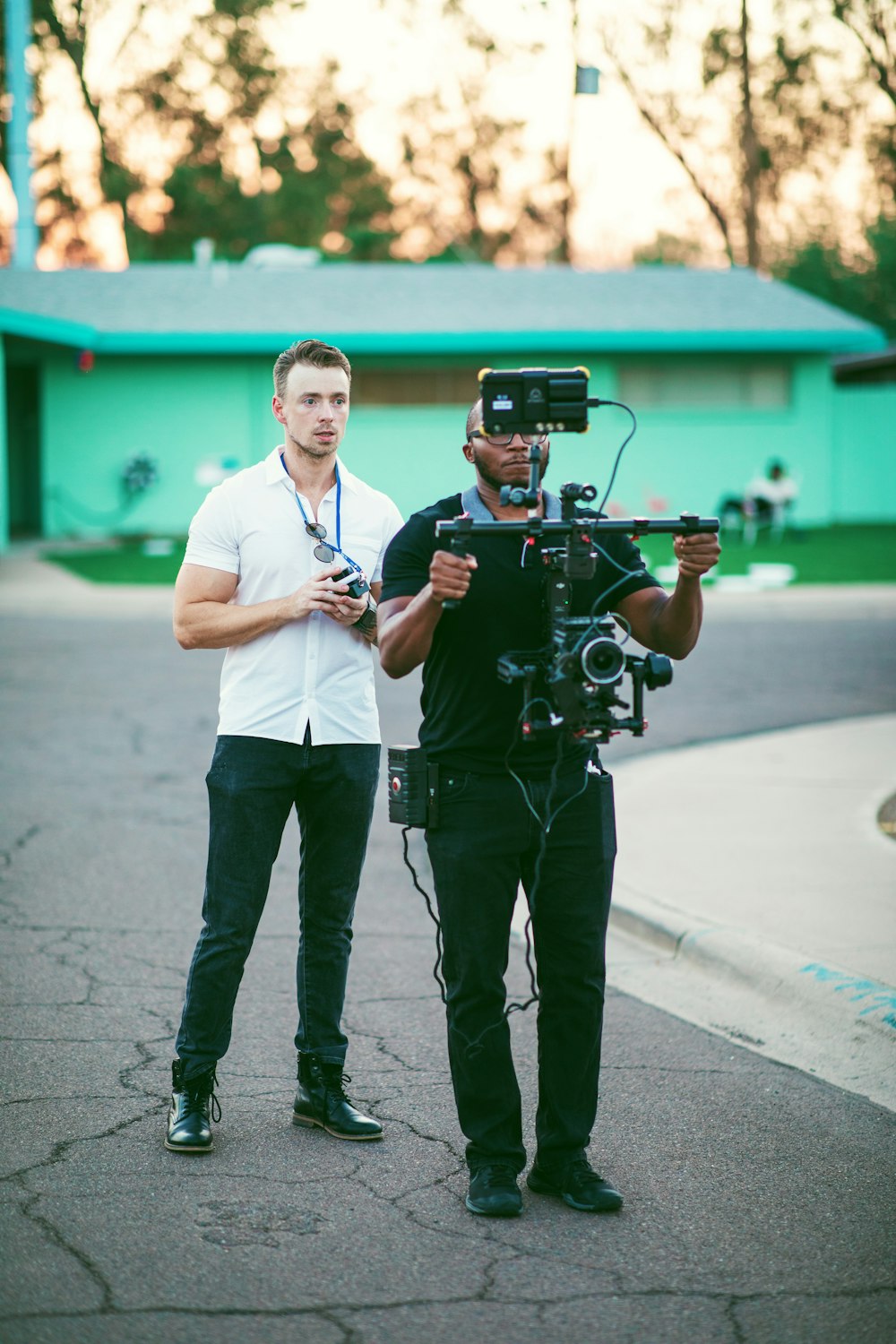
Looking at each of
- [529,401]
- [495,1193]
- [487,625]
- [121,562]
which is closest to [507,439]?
[529,401]

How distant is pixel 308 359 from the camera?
4.16m

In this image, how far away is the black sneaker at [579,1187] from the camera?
149 inches

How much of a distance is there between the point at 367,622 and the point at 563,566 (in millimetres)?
818

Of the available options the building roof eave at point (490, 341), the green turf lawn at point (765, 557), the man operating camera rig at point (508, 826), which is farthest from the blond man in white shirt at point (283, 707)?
the building roof eave at point (490, 341)

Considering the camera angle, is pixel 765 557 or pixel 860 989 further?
pixel 765 557

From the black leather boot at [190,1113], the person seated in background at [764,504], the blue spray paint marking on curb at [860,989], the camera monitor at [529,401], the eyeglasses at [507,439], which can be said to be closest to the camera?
the camera monitor at [529,401]

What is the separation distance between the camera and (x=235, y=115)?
162 feet

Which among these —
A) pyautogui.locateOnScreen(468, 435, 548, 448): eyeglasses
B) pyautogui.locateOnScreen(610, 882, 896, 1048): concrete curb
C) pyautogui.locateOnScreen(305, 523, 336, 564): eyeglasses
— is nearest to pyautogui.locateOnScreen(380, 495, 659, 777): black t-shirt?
pyautogui.locateOnScreen(468, 435, 548, 448): eyeglasses

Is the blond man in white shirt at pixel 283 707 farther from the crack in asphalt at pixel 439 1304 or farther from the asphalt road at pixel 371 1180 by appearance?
the crack in asphalt at pixel 439 1304

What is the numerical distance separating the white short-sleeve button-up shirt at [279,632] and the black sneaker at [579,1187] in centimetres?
127

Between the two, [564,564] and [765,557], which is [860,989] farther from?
[765,557]

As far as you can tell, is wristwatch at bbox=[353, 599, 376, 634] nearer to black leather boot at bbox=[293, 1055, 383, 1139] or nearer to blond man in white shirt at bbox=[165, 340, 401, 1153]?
blond man in white shirt at bbox=[165, 340, 401, 1153]

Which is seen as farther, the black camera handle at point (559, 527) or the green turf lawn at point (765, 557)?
Result: the green turf lawn at point (765, 557)

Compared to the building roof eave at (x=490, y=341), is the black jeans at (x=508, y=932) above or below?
below
